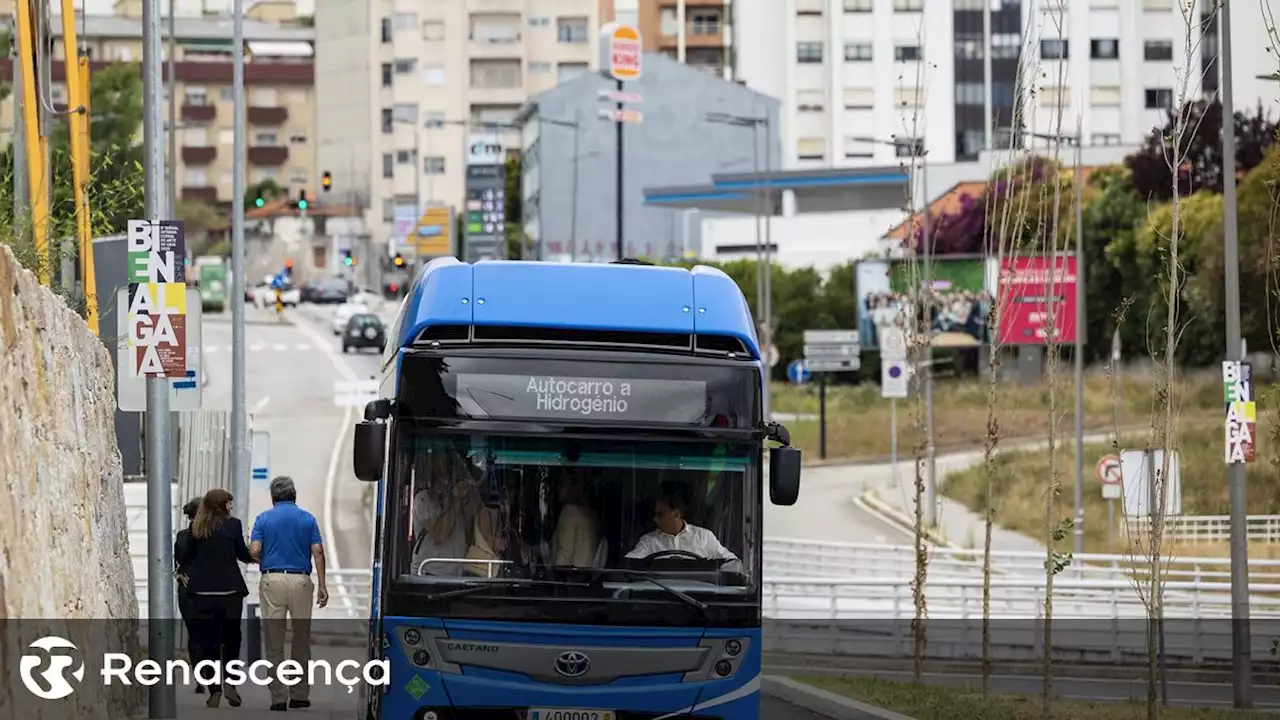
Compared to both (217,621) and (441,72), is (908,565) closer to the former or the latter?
(217,621)

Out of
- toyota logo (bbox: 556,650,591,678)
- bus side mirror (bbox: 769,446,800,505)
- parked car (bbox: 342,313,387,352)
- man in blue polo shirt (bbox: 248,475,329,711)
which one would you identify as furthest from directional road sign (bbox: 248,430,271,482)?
parked car (bbox: 342,313,387,352)

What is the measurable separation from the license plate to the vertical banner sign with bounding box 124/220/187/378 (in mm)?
4222

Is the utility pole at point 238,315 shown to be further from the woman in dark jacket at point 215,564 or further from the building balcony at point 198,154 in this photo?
the building balcony at point 198,154

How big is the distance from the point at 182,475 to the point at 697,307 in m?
20.0

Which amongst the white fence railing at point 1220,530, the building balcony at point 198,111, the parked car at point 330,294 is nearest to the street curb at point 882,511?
the white fence railing at point 1220,530

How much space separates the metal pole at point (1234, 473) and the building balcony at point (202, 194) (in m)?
136

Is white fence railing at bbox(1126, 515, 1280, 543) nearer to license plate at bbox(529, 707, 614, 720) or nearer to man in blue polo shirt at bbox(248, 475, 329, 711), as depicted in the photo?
man in blue polo shirt at bbox(248, 475, 329, 711)

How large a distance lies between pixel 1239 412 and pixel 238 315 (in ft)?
52.0

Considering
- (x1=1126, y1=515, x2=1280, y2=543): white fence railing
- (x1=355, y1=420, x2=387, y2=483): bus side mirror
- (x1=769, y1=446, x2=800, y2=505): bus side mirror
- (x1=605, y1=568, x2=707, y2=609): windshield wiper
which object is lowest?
(x1=1126, y1=515, x2=1280, y2=543): white fence railing

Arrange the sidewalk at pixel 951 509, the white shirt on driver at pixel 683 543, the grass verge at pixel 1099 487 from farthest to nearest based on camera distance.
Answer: the grass verge at pixel 1099 487, the sidewalk at pixel 951 509, the white shirt on driver at pixel 683 543

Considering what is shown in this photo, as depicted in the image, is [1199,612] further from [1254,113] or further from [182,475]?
[1254,113]

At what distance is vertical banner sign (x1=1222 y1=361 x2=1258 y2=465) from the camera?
72.3 ft

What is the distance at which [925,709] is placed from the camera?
1714cm

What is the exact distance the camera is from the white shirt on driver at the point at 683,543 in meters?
11.9
